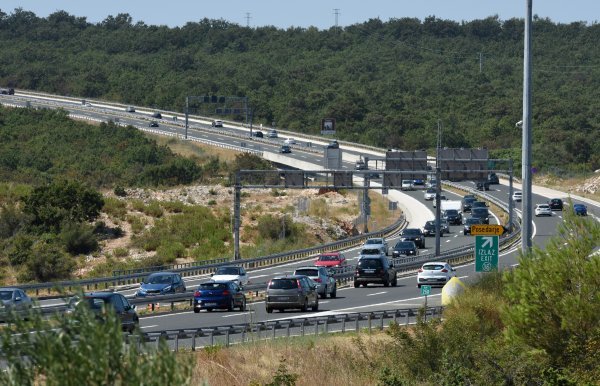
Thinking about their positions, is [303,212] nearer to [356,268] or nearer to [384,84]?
[356,268]

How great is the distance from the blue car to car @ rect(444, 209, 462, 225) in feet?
166

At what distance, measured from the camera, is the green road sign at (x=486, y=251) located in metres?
30.1

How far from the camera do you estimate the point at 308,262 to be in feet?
219

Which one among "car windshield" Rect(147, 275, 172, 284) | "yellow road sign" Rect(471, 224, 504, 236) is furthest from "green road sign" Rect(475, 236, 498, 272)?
"car windshield" Rect(147, 275, 172, 284)

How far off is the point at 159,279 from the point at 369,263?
10.9 m

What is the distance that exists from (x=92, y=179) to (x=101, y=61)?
310ft

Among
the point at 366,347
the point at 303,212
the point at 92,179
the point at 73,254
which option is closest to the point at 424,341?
the point at 366,347

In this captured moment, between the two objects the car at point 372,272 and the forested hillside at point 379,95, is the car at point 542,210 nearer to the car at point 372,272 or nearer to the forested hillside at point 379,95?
the forested hillside at point 379,95

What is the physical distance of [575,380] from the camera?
24.1 metres

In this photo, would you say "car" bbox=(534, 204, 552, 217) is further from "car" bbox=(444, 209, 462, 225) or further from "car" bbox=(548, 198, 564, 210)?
"car" bbox=(444, 209, 462, 225)

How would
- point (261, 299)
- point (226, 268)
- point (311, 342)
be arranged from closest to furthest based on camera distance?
1. point (311, 342)
2. point (261, 299)
3. point (226, 268)

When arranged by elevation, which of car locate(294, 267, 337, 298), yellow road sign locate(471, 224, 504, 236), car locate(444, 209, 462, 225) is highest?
yellow road sign locate(471, 224, 504, 236)

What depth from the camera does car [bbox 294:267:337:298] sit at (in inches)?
1806

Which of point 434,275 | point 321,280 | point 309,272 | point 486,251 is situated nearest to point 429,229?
point 434,275
